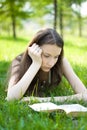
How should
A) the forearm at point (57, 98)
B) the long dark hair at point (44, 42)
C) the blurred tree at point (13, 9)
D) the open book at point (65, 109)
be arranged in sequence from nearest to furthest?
the open book at point (65, 109) → the forearm at point (57, 98) → the long dark hair at point (44, 42) → the blurred tree at point (13, 9)

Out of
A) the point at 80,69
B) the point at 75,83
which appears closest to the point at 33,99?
the point at 75,83

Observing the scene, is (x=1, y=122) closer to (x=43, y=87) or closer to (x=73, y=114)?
(x=73, y=114)

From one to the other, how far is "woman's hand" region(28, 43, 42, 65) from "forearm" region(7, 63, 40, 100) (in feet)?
0.20

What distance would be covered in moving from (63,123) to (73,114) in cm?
29

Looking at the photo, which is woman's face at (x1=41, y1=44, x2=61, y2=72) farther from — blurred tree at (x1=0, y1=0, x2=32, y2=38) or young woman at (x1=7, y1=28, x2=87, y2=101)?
blurred tree at (x1=0, y1=0, x2=32, y2=38)

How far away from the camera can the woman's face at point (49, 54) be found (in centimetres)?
434

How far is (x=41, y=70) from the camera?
4719 mm

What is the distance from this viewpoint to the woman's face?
14.2 feet

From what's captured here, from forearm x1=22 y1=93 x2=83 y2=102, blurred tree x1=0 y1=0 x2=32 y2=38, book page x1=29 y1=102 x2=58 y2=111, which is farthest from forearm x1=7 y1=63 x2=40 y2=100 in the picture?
blurred tree x1=0 y1=0 x2=32 y2=38

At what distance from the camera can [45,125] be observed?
3.14 meters

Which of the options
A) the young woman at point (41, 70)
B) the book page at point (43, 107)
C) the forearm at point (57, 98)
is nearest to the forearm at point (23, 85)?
the young woman at point (41, 70)

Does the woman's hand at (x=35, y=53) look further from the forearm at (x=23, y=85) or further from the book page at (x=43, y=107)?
the book page at (x=43, y=107)

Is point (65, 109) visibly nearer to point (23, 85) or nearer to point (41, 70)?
point (23, 85)

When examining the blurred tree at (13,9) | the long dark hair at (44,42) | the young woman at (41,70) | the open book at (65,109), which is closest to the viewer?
the open book at (65,109)
